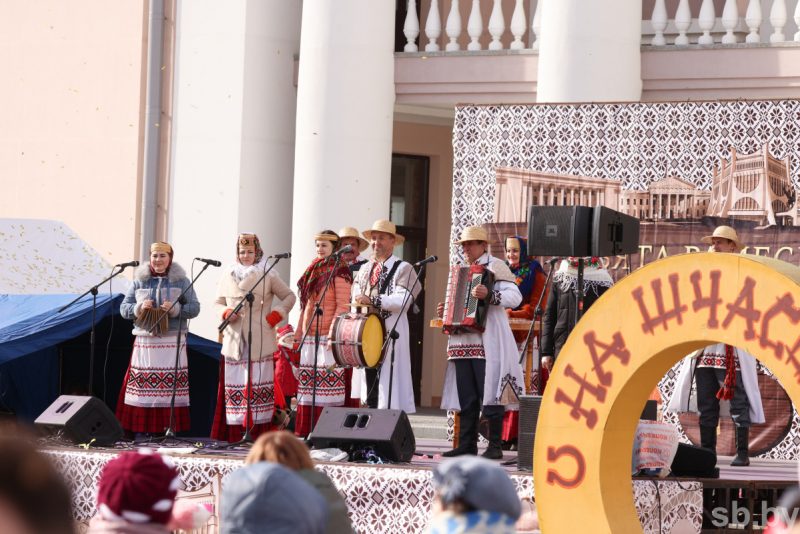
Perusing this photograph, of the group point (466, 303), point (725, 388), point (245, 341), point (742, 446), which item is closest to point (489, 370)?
point (466, 303)

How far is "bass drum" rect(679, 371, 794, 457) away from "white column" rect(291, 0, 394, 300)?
14.9ft

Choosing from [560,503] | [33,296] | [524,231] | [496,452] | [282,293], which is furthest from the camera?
[33,296]

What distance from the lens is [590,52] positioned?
13.0 m

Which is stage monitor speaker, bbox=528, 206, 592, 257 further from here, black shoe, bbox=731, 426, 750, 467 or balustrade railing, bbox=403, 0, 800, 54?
balustrade railing, bbox=403, 0, 800, 54

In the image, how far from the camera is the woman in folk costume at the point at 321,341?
10.1 metres

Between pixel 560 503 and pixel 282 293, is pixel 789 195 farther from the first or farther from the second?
pixel 560 503

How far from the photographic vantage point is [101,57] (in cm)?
1530

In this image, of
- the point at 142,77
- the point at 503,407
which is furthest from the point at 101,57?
the point at 503,407

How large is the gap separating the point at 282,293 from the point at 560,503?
4251 mm

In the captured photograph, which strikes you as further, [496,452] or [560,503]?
[496,452]

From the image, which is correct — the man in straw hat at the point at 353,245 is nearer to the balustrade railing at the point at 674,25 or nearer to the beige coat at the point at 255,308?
the beige coat at the point at 255,308

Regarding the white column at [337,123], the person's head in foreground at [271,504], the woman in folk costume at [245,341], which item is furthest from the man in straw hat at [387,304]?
the person's head in foreground at [271,504]

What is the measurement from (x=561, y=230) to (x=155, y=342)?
3923 mm

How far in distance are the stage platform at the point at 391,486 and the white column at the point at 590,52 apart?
16.2ft
